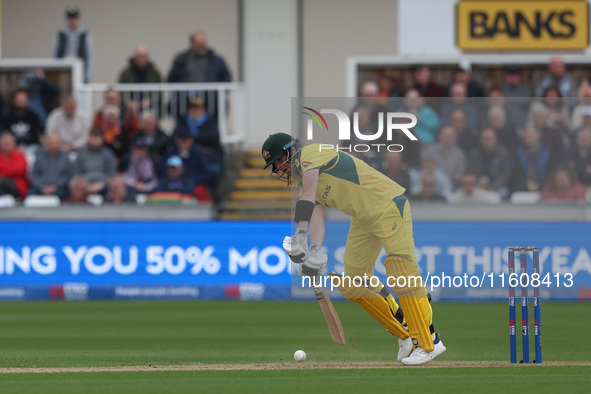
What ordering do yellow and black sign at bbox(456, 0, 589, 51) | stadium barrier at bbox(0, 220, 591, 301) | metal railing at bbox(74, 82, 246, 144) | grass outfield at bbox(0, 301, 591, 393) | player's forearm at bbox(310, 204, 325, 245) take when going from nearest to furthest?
grass outfield at bbox(0, 301, 591, 393)
player's forearm at bbox(310, 204, 325, 245)
stadium barrier at bbox(0, 220, 591, 301)
metal railing at bbox(74, 82, 246, 144)
yellow and black sign at bbox(456, 0, 589, 51)

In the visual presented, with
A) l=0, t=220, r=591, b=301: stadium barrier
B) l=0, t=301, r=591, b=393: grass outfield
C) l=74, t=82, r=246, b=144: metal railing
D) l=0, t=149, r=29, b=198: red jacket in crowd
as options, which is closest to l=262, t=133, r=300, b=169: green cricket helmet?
l=0, t=301, r=591, b=393: grass outfield

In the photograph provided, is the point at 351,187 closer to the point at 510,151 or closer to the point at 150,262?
the point at 510,151

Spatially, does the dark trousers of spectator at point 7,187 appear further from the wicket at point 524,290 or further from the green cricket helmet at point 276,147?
the wicket at point 524,290

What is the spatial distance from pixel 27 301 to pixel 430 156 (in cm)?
642

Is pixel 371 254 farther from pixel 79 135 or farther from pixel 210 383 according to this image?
pixel 79 135

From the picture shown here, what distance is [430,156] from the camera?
48.1 feet

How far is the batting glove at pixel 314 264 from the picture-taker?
963cm

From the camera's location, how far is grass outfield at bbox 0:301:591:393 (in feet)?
28.7

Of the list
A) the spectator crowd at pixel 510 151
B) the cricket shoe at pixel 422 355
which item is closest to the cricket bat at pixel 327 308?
the cricket shoe at pixel 422 355

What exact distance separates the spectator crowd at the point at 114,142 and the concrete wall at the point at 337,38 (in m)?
4.34

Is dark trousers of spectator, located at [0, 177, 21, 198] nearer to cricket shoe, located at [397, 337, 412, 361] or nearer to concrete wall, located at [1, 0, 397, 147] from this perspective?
concrete wall, located at [1, 0, 397, 147]

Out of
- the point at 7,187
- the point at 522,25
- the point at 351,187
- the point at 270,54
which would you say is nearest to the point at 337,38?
the point at 270,54

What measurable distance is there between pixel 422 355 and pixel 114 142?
10388mm

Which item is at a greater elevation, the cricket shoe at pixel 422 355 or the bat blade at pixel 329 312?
the bat blade at pixel 329 312
